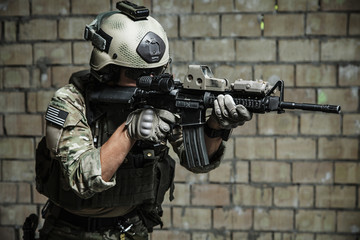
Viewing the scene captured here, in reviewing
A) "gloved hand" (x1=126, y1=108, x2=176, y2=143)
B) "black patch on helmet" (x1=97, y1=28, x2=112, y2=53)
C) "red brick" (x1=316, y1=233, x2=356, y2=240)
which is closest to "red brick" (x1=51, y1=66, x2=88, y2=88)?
"black patch on helmet" (x1=97, y1=28, x2=112, y2=53)

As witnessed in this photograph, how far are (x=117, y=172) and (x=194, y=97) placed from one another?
474 millimetres

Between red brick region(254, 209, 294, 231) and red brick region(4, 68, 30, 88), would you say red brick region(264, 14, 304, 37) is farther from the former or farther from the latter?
red brick region(4, 68, 30, 88)

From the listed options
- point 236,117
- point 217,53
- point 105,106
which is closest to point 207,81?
point 236,117

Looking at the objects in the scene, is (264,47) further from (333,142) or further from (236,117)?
(236,117)

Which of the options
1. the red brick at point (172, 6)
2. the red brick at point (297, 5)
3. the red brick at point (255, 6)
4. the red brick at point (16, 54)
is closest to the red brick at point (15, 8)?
the red brick at point (16, 54)

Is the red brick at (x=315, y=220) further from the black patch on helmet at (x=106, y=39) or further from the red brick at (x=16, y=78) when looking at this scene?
the red brick at (x=16, y=78)

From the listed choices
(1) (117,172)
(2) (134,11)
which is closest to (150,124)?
(1) (117,172)

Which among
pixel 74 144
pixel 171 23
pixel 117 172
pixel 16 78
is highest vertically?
pixel 171 23

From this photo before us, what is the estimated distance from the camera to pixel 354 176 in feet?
8.77

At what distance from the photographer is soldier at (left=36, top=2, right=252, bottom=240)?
1.59 meters

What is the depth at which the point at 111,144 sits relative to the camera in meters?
1.60

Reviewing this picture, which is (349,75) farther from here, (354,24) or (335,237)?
(335,237)

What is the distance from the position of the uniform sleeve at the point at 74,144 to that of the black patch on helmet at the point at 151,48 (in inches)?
11.4

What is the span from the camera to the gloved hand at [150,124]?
61.8 inches
